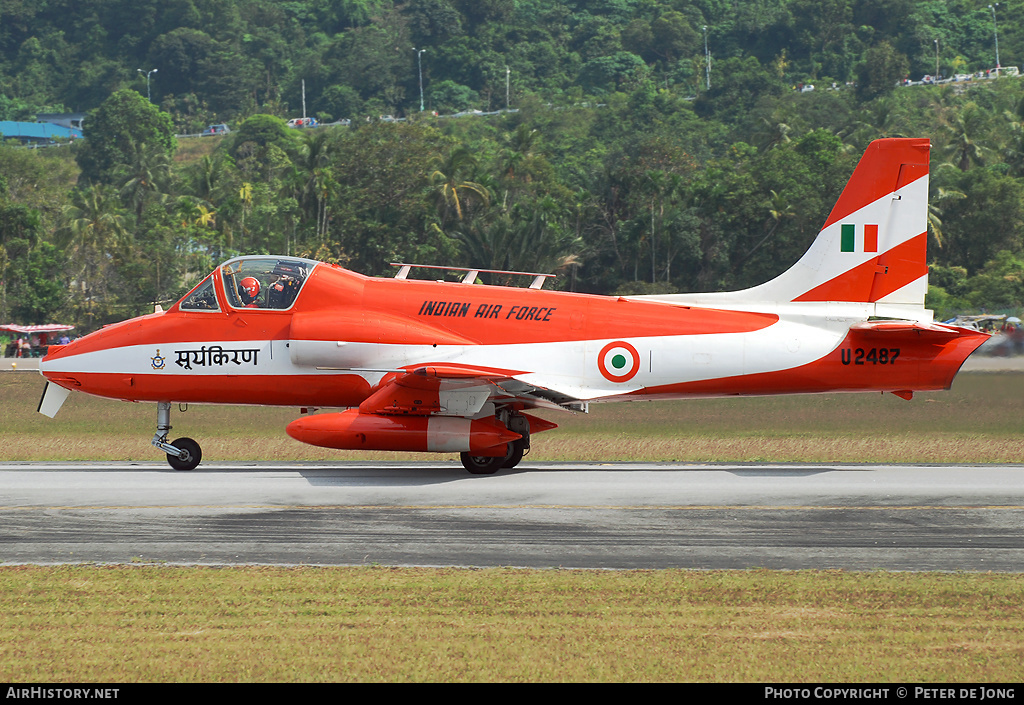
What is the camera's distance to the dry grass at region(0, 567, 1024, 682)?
8.88 m

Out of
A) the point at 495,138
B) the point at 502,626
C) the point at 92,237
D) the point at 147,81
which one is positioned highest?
the point at 147,81

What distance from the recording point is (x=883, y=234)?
1903 cm

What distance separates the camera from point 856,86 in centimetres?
13825

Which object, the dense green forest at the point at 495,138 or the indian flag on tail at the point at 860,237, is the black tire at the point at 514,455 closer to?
the indian flag on tail at the point at 860,237

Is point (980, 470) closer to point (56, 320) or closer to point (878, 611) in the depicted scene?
point (878, 611)

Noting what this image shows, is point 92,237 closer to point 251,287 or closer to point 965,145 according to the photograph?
point 965,145

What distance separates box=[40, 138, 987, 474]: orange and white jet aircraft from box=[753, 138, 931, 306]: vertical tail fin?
0.08ft

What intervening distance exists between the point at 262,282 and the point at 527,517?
7.17m

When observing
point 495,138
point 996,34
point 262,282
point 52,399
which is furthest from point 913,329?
point 996,34

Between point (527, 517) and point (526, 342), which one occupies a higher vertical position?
point (526, 342)

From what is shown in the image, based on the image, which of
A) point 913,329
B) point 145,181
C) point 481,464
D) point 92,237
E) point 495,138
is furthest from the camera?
point 495,138

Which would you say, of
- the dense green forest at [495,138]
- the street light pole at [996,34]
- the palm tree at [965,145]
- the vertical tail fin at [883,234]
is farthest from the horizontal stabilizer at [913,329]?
the street light pole at [996,34]

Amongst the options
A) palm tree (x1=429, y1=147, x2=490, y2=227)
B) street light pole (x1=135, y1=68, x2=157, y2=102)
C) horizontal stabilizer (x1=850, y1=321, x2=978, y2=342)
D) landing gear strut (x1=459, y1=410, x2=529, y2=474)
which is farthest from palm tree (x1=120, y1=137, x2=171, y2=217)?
horizontal stabilizer (x1=850, y1=321, x2=978, y2=342)

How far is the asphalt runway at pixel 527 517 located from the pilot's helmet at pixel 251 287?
9.89 feet
